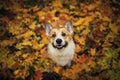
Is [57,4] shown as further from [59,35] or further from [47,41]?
[59,35]

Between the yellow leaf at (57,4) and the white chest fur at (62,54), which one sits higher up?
the yellow leaf at (57,4)

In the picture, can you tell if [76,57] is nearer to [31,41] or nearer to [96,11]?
[31,41]

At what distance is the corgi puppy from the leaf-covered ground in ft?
0.46

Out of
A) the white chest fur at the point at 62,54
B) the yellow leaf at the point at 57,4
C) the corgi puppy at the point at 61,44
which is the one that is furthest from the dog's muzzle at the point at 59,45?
the yellow leaf at the point at 57,4

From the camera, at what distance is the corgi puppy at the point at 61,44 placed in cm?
555

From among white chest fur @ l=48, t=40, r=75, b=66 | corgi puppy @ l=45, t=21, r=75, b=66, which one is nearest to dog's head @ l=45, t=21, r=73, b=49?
corgi puppy @ l=45, t=21, r=75, b=66

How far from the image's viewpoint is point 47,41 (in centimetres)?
618

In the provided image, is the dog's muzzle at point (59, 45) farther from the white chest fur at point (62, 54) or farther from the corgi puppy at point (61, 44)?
the white chest fur at point (62, 54)

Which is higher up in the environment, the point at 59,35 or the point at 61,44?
the point at 59,35

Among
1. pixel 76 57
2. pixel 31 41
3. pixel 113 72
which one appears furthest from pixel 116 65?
pixel 31 41

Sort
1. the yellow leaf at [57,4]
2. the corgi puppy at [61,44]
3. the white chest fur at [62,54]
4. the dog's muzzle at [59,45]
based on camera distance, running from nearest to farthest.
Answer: the dog's muzzle at [59,45], the corgi puppy at [61,44], the white chest fur at [62,54], the yellow leaf at [57,4]

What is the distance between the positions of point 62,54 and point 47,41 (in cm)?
65

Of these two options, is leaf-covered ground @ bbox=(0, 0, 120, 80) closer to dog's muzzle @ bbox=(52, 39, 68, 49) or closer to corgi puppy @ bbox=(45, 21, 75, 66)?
corgi puppy @ bbox=(45, 21, 75, 66)

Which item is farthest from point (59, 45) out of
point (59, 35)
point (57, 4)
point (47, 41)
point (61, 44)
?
point (57, 4)
